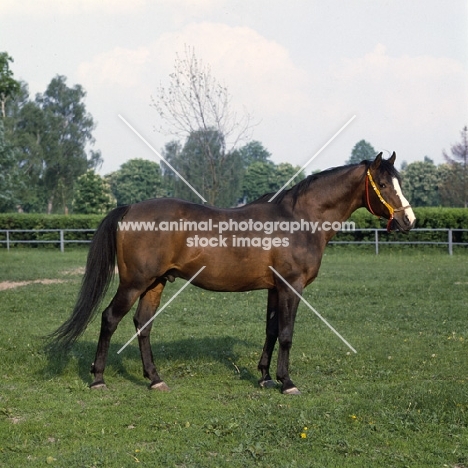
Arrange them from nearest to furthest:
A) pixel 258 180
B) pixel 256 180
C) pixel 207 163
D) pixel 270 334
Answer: pixel 270 334, pixel 207 163, pixel 256 180, pixel 258 180

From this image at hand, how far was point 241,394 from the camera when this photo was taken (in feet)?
18.3

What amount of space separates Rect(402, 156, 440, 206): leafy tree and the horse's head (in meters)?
68.9

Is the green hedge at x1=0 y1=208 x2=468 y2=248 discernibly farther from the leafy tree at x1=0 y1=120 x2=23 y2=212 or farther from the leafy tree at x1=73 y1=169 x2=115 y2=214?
the leafy tree at x1=73 y1=169 x2=115 y2=214

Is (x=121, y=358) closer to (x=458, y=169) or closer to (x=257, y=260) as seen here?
(x=257, y=260)

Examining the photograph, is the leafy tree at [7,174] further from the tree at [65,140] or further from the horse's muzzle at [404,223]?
the horse's muzzle at [404,223]

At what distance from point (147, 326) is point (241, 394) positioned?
1.24m

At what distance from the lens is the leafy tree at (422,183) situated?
237ft

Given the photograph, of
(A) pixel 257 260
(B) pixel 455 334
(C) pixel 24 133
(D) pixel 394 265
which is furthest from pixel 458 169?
(A) pixel 257 260

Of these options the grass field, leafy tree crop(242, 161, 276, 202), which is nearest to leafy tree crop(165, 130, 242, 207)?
the grass field

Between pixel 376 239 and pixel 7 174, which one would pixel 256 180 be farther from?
pixel 376 239

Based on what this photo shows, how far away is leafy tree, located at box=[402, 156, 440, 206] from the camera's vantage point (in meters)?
72.4

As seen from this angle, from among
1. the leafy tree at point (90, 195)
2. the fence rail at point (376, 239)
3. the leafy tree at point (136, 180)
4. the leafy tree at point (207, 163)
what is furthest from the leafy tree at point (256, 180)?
the fence rail at point (376, 239)

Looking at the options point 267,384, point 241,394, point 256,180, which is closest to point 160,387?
point 241,394

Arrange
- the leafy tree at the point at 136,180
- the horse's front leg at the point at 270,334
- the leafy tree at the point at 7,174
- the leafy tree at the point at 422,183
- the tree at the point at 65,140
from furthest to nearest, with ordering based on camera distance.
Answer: the leafy tree at the point at 136,180, the leafy tree at the point at 422,183, the tree at the point at 65,140, the leafy tree at the point at 7,174, the horse's front leg at the point at 270,334
